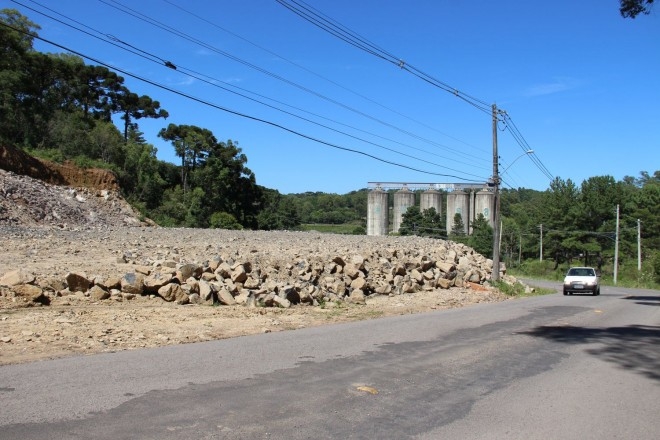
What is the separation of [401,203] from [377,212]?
8.72 meters

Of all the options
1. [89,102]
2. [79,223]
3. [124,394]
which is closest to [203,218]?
[89,102]

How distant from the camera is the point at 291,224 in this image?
105m

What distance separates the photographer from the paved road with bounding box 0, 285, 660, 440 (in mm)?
5820

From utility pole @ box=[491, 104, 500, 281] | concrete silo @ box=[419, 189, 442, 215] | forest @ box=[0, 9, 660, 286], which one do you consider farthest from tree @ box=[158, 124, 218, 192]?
utility pole @ box=[491, 104, 500, 281]

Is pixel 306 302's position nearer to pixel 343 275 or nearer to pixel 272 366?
pixel 343 275

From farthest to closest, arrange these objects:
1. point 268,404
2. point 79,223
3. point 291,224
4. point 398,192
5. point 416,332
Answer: point 291,224 → point 398,192 → point 79,223 → point 416,332 → point 268,404

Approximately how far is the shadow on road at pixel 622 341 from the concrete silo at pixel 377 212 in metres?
66.4

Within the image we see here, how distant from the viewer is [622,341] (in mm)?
12406

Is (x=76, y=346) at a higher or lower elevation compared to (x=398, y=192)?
lower

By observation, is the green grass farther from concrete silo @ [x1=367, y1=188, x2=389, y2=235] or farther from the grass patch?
the grass patch

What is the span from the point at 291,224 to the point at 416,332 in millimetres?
93083

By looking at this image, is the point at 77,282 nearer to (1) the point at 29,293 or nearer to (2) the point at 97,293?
(2) the point at 97,293

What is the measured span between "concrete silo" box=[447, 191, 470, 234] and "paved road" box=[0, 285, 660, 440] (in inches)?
3130

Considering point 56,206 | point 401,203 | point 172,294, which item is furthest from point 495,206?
point 401,203
